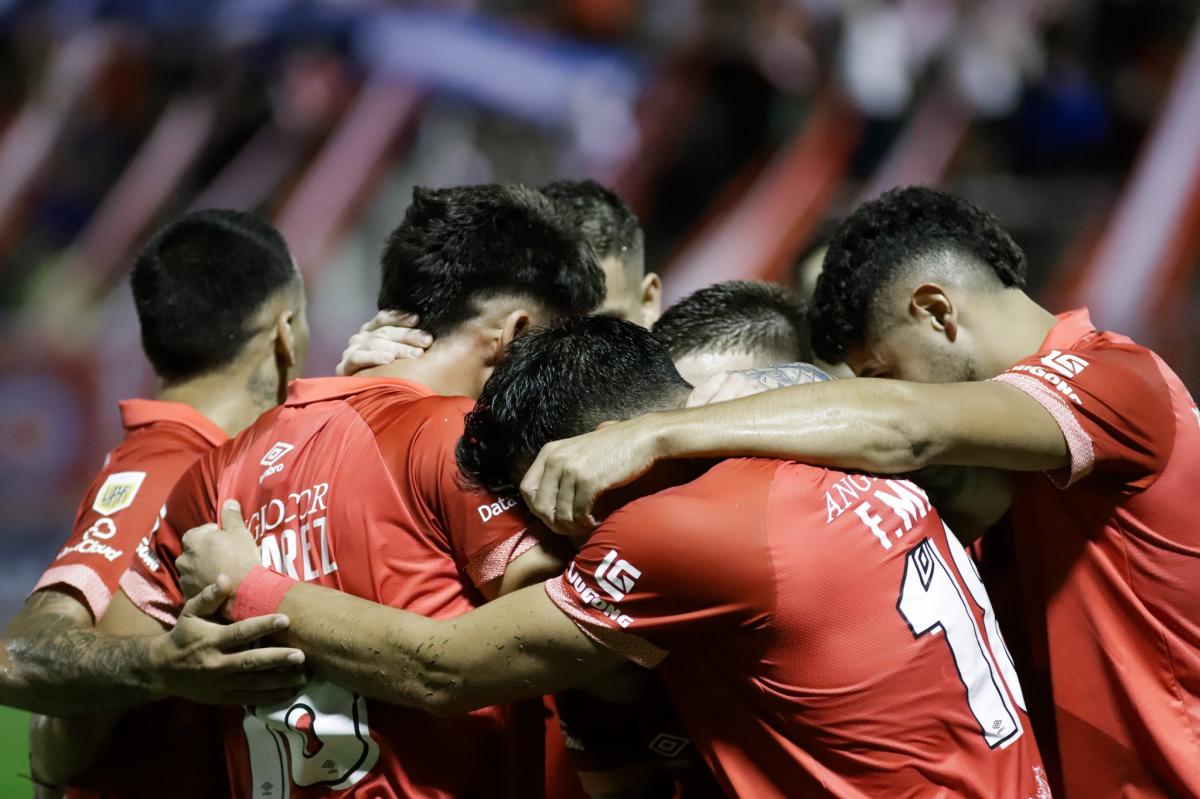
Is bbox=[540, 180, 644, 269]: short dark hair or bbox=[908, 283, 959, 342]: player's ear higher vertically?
bbox=[908, 283, 959, 342]: player's ear

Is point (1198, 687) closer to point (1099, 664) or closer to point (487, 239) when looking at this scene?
point (1099, 664)

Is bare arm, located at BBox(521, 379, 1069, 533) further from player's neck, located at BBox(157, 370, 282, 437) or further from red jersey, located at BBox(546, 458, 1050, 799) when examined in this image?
player's neck, located at BBox(157, 370, 282, 437)

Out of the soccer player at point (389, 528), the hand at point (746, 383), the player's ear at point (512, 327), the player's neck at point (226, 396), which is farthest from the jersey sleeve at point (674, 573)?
the player's neck at point (226, 396)

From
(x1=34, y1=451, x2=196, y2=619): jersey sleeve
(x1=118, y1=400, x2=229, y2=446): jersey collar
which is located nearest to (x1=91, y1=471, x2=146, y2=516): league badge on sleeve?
(x1=34, y1=451, x2=196, y2=619): jersey sleeve

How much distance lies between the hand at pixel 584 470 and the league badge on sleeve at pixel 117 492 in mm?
1453

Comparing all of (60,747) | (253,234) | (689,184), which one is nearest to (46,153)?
(689,184)

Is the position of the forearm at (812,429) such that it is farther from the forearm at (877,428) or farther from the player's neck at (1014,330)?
the player's neck at (1014,330)

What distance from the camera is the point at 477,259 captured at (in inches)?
119

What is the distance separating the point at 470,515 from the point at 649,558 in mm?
426

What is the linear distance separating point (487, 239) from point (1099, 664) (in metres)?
1.63

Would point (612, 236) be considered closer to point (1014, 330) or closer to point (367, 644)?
point (1014, 330)

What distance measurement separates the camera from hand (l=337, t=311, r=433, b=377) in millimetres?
2980

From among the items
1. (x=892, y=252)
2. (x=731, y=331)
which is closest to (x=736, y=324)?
(x=731, y=331)

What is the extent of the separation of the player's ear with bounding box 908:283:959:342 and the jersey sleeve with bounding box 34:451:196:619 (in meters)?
1.90
